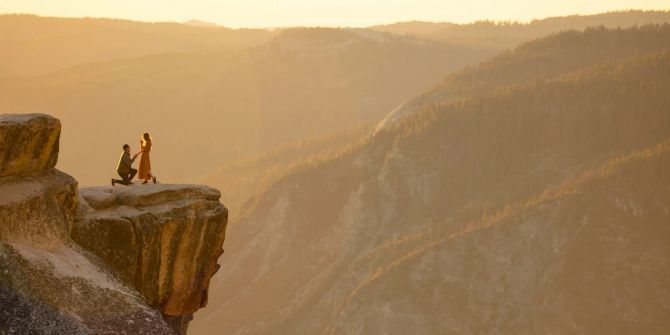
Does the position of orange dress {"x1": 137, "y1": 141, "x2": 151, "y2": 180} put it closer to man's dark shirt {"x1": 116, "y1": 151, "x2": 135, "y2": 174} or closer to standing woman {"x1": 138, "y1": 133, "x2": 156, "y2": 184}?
standing woman {"x1": 138, "y1": 133, "x2": 156, "y2": 184}

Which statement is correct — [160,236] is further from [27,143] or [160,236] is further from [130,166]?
[27,143]

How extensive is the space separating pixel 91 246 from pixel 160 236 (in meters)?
1.99

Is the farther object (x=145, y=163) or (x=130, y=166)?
(x=145, y=163)

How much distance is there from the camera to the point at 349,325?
4279 inches

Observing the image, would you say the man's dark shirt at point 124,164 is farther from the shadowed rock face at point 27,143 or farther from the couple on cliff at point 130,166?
the shadowed rock face at point 27,143

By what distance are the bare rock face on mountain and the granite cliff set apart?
28 mm

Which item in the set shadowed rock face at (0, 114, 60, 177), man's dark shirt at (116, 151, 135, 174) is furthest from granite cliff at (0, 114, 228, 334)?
man's dark shirt at (116, 151, 135, 174)

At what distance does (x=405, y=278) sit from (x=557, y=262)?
18451 millimetres

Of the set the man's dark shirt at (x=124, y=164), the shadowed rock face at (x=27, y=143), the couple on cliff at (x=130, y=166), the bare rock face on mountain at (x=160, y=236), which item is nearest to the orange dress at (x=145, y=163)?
the couple on cliff at (x=130, y=166)

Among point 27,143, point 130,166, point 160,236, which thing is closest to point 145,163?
point 130,166

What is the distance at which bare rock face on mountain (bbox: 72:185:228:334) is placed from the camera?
2564 cm

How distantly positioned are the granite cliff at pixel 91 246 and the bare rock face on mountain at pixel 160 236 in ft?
0.09

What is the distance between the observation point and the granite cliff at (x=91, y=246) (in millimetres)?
21578

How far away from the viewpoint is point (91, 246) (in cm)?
2538
